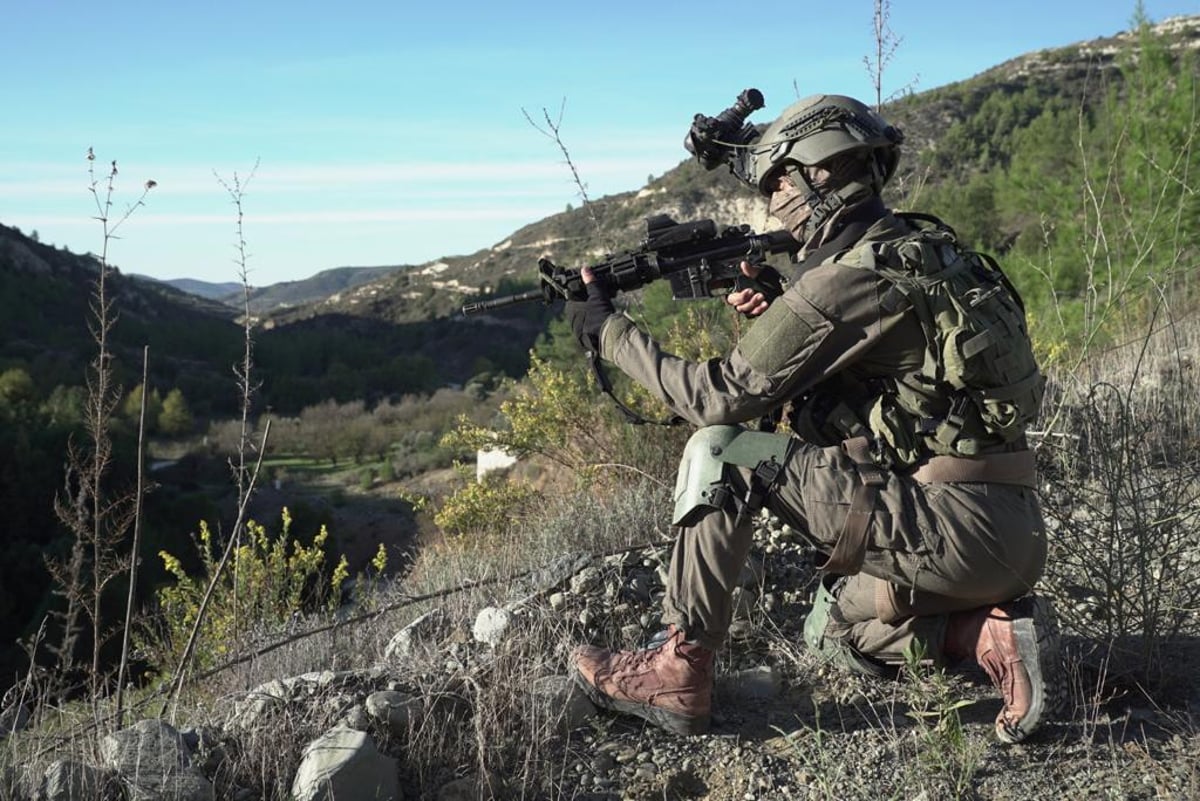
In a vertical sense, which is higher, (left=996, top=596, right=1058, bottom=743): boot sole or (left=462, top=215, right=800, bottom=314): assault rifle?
(left=462, top=215, right=800, bottom=314): assault rifle

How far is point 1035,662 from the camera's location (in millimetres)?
2479

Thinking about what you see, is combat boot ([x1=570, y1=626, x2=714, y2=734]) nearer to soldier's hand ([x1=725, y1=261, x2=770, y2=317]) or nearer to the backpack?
the backpack

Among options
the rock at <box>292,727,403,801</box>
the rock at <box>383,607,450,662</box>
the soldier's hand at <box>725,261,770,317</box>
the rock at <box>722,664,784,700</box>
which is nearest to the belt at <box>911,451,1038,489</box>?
the soldier's hand at <box>725,261,770,317</box>

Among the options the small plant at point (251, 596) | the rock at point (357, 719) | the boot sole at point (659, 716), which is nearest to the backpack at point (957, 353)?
the boot sole at point (659, 716)

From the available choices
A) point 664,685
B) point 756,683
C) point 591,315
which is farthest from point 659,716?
point 591,315

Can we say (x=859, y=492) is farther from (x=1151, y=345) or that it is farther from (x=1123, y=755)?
(x=1151, y=345)

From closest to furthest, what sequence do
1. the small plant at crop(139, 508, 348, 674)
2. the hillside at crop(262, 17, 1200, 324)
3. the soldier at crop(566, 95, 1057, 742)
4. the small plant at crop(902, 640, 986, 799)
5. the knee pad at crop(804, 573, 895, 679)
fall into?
the small plant at crop(902, 640, 986, 799)
the soldier at crop(566, 95, 1057, 742)
the knee pad at crop(804, 573, 895, 679)
the small plant at crop(139, 508, 348, 674)
the hillside at crop(262, 17, 1200, 324)

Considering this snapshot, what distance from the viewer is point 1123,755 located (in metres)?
2.42

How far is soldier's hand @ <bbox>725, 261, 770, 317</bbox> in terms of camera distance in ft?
9.65

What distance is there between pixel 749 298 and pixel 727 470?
0.70m

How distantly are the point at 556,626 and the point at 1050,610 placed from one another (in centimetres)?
148

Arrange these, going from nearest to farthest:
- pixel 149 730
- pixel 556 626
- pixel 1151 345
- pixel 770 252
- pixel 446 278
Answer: pixel 149 730, pixel 770 252, pixel 556 626, pixel 1151 345, pixel 446 278

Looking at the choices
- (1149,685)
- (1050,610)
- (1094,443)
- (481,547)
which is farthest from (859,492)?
(481,547)

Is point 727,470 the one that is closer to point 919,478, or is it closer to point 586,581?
point 919,478
